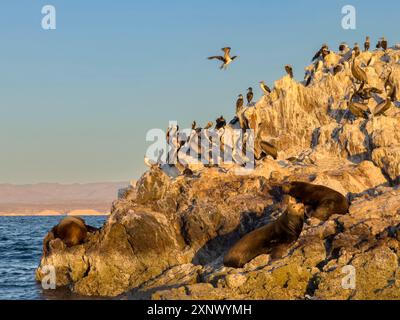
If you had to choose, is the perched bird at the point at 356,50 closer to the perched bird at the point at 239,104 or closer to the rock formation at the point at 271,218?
the rock formation at the point at 271,218

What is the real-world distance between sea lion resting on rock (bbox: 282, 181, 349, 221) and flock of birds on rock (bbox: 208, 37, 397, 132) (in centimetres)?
741

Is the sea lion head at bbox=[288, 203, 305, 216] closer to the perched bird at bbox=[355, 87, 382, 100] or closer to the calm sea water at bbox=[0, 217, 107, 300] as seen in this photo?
the calm sea water at bbox=[0, 217, 107, 300]

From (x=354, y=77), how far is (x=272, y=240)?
15.6 metres

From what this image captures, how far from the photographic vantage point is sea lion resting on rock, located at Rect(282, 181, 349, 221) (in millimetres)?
22344

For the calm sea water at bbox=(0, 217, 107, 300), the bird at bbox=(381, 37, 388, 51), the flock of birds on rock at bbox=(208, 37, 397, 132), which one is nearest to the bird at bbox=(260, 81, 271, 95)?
the flock of birds on rock at bbox=(208, 37, 397, 132)

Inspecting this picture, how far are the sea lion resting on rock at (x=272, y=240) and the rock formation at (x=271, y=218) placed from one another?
0.31 m

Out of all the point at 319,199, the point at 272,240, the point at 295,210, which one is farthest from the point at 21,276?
the point at 295,210

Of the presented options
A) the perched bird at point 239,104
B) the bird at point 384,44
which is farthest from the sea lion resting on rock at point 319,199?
the bird at point 384,44

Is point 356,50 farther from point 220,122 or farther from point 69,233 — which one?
point 69,233

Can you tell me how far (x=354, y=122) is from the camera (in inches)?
1199

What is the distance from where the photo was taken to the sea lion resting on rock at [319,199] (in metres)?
22.3

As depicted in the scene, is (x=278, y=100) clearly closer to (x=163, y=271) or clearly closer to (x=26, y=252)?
(x=163, y=271)

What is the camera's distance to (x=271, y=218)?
78.4 ft

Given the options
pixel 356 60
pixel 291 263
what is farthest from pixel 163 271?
pixel 356 60
